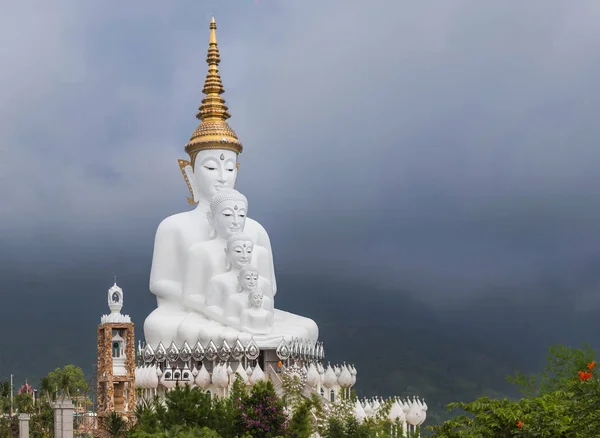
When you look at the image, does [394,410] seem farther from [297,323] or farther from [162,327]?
[162,327]

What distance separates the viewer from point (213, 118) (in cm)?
4028

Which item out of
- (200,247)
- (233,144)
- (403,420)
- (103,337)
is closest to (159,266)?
Result: (200,247)

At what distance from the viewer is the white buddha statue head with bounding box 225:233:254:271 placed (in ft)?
119

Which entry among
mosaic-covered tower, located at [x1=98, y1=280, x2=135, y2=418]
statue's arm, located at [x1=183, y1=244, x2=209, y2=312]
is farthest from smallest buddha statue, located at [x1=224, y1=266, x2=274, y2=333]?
mosaic-covered tower, located at [x1=98, y1=280, x2=135, y2=418]

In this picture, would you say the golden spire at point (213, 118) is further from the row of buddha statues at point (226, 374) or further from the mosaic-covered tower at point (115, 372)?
the mosaic-covered tower at point (115, 372)

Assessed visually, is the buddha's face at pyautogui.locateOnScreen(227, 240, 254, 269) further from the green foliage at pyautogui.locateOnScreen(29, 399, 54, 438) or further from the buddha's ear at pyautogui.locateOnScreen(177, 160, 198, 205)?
the green foliage at pyautogui.locateOnScreen(29, 399, 54, 438)

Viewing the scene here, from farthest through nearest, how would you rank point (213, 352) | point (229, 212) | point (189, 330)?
point (229, 212) → point (189, 330) → point (213, 352)

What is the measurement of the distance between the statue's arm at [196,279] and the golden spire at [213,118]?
416 centimetres

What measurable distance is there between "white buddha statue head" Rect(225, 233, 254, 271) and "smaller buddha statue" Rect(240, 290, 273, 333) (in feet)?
4.30

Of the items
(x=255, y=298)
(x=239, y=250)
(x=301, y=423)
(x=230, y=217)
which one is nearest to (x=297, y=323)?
(x=255, y=298)

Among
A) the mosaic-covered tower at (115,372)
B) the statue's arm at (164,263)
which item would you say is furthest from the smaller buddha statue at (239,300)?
the mosaic-covered tower at (115,372)

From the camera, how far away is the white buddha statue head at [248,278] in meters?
35.6

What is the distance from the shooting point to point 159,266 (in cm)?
3853

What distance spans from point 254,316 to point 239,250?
2.45m
